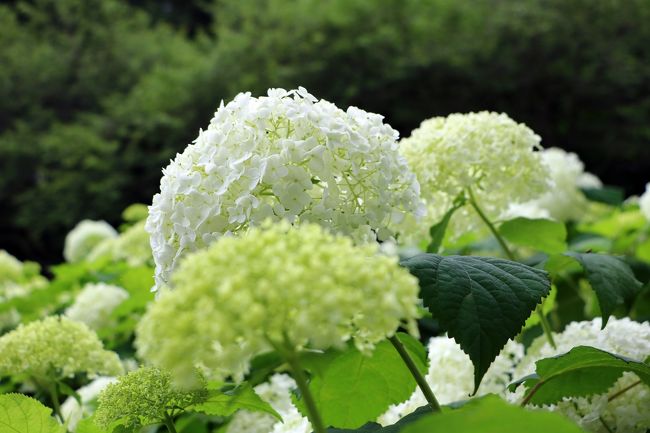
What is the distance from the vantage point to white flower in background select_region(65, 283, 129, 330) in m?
3.32

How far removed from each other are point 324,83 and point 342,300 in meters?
15.6

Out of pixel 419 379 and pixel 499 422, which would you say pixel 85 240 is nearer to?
pixel 419 379

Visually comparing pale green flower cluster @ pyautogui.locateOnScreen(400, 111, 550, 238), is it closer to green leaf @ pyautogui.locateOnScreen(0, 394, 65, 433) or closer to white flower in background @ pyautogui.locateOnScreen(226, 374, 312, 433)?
white flower in background @ pyautogui.locateOnScreen(226, 374, 312, 433)

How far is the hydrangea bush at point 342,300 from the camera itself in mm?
837

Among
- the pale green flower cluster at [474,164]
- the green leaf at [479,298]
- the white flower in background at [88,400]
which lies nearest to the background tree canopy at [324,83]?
the white flower in background at [88,400]

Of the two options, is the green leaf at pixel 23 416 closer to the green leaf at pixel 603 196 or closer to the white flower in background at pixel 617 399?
the white flower in background at pixel 617 399

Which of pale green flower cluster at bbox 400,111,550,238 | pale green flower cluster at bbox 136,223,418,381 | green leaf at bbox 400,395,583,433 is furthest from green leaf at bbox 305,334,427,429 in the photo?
green leaf at bbox 400,395,583,433

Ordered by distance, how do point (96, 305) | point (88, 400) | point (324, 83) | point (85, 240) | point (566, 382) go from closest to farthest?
point (566, 382) → point (88, 400) → point (96, 305) → point (85, 240) → point (324, 83)

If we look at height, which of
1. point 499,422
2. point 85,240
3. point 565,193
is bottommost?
point 499,422

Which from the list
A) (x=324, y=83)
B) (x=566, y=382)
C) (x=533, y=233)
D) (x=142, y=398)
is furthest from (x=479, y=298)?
(x=324, y=83)

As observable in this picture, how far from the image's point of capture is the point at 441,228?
6.37 feet

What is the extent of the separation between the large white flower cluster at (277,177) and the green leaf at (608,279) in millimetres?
521

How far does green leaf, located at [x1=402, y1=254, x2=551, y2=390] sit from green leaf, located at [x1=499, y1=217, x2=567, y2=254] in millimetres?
703

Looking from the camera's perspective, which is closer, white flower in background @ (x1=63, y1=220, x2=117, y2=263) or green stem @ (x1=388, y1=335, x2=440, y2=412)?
green stem @ (x1=388, y1=335, x2=440, y2=412)
